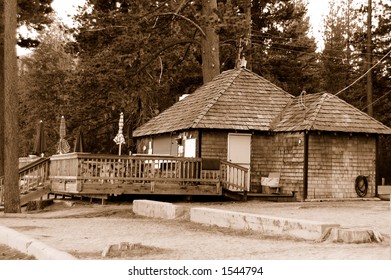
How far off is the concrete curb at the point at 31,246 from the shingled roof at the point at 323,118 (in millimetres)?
14386

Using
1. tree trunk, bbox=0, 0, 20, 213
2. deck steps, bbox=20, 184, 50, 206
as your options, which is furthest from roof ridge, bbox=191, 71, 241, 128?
tree trunk, bbox=0, 0, 20, 213

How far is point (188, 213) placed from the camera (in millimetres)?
19031

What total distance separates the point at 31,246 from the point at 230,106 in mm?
17100

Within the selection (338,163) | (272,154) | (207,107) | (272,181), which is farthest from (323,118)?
(207,107)

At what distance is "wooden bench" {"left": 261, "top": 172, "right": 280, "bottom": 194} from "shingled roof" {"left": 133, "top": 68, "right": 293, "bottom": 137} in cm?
183

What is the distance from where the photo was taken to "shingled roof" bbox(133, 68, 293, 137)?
1078 inches

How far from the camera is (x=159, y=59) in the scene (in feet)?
123

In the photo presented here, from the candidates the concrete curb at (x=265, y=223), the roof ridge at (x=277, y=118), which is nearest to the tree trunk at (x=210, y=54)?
the roof ridge at (x=277, y=118)

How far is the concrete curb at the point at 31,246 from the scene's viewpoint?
10500mm

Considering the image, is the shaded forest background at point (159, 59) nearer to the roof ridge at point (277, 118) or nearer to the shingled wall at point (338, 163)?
the roof ridge at point (277, 118)

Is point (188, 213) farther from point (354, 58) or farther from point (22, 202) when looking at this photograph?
point (354, 58)

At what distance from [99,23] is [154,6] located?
108 inches

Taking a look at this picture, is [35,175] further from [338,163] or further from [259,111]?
[338,163]
